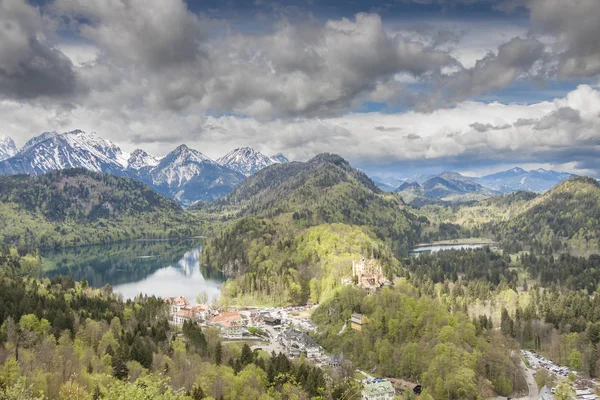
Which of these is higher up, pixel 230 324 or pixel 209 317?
pixel 209 317

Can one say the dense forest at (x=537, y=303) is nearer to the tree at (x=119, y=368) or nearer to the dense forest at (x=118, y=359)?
the dense forest at (x=118, y=359)

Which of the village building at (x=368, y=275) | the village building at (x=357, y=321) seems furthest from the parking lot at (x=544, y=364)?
the village building at (x=368, y=275)

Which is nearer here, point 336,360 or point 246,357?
point 246,357

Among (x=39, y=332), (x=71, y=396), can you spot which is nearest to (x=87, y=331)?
(x=39, y=332)

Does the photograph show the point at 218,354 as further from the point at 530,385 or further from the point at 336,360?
the point at 530,385

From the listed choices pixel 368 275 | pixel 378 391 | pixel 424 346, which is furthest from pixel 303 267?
pixel 378 391

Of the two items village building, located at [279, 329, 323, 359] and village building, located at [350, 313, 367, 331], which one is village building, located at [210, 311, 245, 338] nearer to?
village building, located at [279, 329, 323, 359]

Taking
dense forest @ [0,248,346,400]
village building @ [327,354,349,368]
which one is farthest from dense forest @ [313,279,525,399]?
dense forest @ [0,248,346,400]
